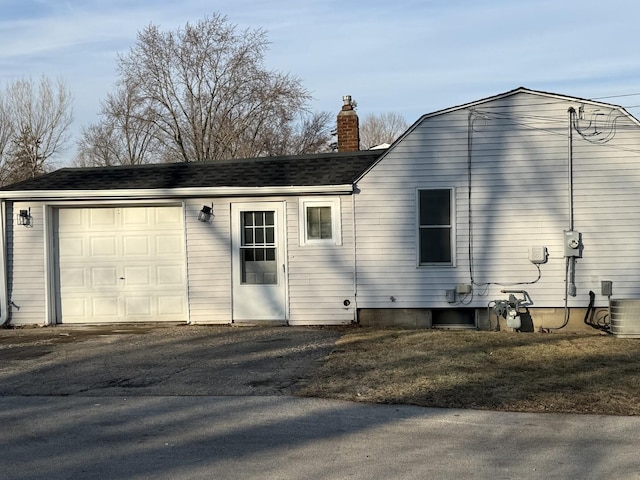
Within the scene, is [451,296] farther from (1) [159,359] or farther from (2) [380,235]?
(1) [159,359]

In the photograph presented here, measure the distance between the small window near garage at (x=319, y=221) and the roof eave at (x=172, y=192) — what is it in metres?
0.21

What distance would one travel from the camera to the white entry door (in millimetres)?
13273

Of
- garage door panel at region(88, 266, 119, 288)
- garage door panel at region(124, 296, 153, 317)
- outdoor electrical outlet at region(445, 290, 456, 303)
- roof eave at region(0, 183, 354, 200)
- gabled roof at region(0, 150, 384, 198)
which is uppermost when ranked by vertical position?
gabled roof at region(0, 150, 384, 198)

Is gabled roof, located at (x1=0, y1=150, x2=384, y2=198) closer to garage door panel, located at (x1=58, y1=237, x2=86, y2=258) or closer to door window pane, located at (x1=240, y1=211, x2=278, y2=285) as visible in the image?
door window pane, located at (x1=240, y1=211, x2=278, y2=285)

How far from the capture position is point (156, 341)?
11523mm

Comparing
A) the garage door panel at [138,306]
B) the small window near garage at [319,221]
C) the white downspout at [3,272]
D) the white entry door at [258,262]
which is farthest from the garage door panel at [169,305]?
the white downspout at [3,272]

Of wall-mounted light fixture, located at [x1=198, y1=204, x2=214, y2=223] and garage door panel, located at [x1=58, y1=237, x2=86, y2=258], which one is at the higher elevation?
wall-mounted light fixture, located at [x1=198, y1=204, x2=214, y2=223]

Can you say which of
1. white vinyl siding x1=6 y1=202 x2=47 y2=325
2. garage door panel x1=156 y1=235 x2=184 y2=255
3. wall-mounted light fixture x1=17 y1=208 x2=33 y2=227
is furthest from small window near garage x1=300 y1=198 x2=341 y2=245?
wall-mounted light fixture x1=17 y1=208 x2=33 y2=227

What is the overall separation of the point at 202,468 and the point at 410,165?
8.65m

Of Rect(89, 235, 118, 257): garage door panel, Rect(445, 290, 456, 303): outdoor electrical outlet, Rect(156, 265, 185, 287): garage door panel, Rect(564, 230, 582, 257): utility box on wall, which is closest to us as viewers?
Rect(564, 230, 582, 257): utility box on wall

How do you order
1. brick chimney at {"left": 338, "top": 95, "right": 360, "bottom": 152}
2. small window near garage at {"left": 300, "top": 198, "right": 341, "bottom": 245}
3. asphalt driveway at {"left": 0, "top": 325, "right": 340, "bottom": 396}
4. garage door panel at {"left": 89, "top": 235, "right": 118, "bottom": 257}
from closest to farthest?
asphalt driveway at {"left": 0, "top": 325, "right": 340, "bottom": 396}
small window near garage at {"left": 300, "top": 198, "right": 341, "bottom": 245}
garage door panel at {"left": 89, "top": 235, "right": 118, "bottom": 257}
brick chimney at {"left": 338, "top": 95, "right": 360, "bottom": 152}

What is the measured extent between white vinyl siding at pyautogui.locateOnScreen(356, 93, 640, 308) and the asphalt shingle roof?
3.49 ft

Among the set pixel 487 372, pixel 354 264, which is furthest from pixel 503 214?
pixel 487 372

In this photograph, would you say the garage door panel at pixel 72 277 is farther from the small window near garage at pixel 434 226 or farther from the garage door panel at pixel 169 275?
the small window near garage at pixel 434 226
